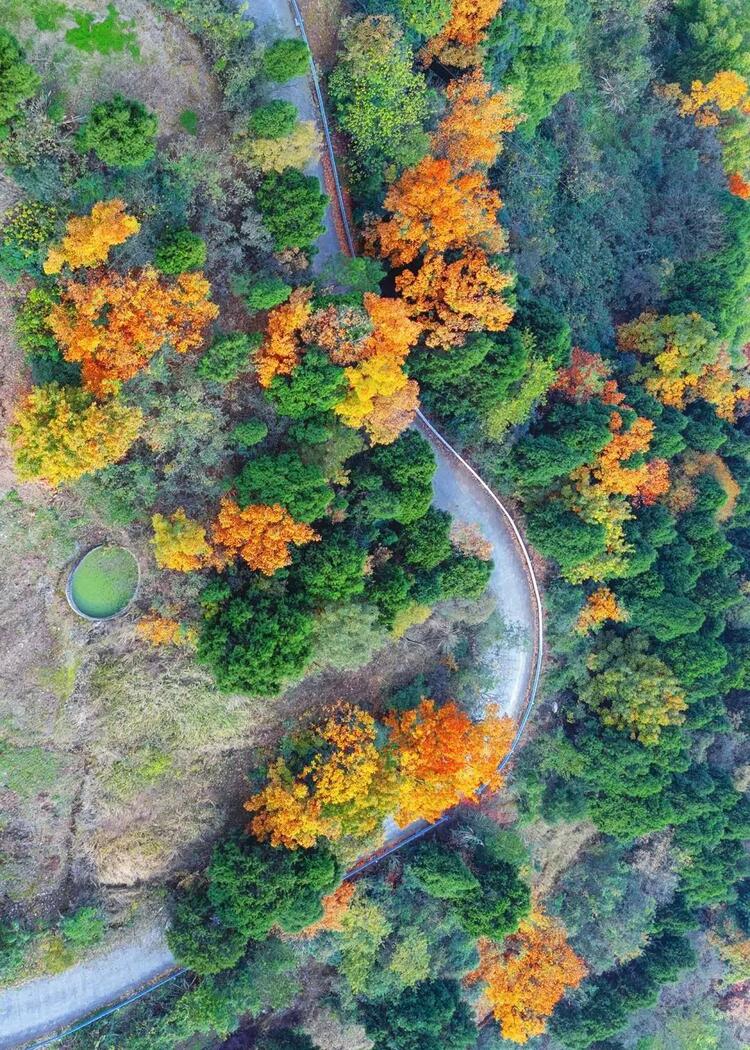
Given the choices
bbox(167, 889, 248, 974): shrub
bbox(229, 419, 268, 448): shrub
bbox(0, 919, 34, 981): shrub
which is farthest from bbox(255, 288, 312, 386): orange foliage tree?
bbox(0, 919, 34, 981): shrub

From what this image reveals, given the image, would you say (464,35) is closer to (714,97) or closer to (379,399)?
(379,399)

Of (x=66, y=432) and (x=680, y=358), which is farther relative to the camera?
(x=680, y=358)

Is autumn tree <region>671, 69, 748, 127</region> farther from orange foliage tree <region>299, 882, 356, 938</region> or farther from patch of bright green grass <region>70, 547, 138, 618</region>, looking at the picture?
orange foliage tree <region>299, 882, 356, 938</region>

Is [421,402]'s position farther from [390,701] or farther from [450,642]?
[390,701]

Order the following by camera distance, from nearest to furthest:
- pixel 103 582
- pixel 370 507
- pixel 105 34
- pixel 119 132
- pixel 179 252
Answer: pixel 119 132 → pixel 179 252 → pixel 105 34 → pixel 103 582 → pixel 370 507

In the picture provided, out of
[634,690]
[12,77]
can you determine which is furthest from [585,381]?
[12,77]

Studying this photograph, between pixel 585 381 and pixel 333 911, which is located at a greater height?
pixel 585 381

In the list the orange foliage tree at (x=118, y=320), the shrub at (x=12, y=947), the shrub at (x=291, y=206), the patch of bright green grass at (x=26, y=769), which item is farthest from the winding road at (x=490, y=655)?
the patch of bright green grass at (x=26, y=769)

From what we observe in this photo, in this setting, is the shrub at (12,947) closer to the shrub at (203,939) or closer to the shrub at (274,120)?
the shrub at (203,939)

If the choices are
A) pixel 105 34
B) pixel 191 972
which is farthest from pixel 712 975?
pixel 105 34
